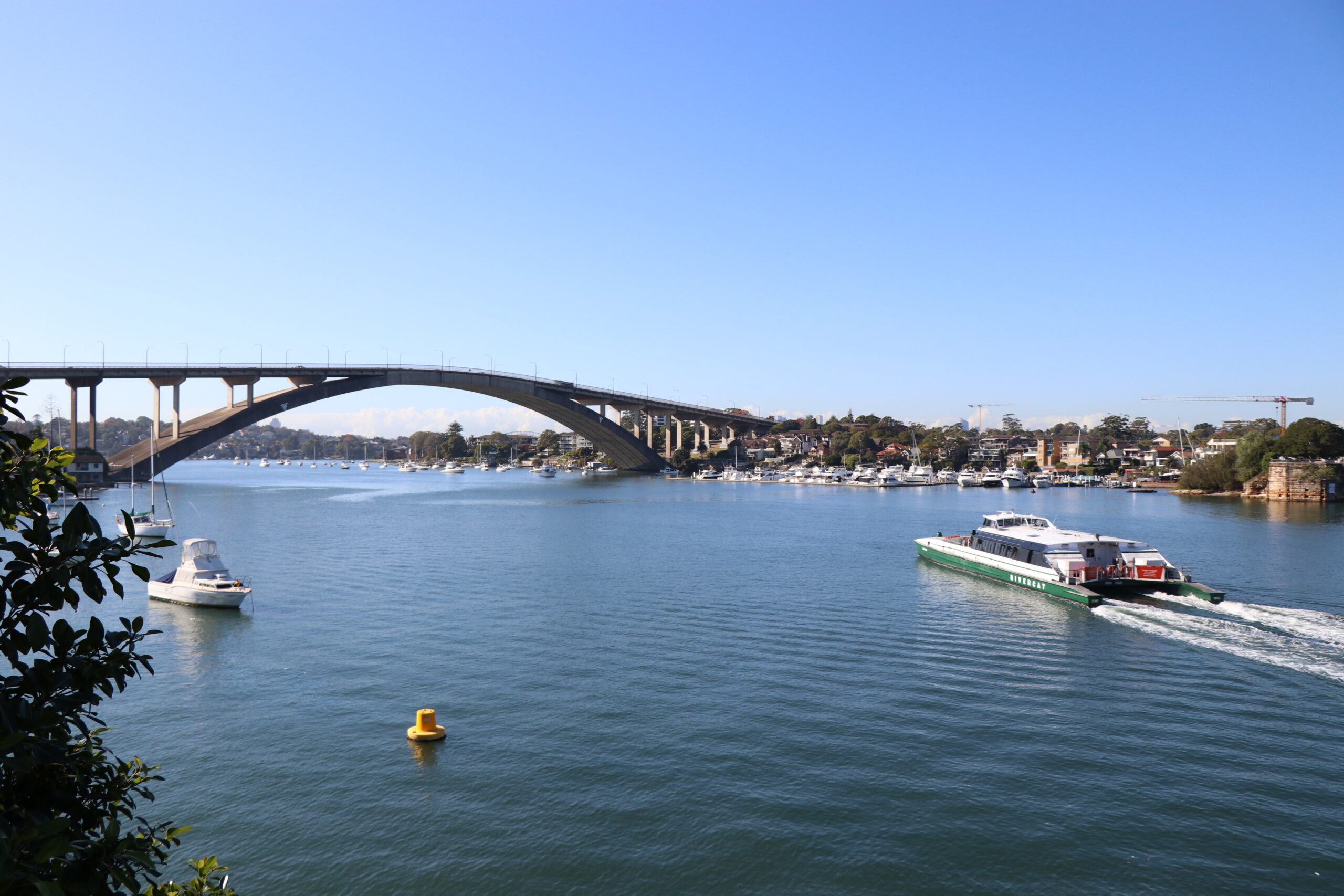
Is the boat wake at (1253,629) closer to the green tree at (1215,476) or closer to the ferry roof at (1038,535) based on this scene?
the ferry roof at (1038,535)

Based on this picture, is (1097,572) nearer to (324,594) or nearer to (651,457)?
(324,594)

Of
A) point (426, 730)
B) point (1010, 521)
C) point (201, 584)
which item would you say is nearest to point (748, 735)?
point (426, 730)

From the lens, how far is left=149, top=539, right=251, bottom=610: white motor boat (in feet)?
86.6

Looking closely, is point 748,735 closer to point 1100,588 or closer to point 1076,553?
point 1100,588

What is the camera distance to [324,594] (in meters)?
29.1

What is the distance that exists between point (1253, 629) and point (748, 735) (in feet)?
55.9

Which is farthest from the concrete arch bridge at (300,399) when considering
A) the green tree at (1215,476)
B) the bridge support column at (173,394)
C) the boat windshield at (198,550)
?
the green tree at (1215,476)

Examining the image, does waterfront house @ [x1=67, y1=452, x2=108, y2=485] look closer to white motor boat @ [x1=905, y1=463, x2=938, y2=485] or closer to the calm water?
the calm water

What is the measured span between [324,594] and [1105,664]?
25.1 meters

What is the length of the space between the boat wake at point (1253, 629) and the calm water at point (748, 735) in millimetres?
168

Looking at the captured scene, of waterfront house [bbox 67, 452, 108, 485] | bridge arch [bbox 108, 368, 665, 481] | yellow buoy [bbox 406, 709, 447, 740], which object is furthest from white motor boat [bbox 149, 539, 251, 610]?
waterfront house [bbox 67, 452, 108, 485]

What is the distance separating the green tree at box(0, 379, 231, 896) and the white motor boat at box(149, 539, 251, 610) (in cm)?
2493

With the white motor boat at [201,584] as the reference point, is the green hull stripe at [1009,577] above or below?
below

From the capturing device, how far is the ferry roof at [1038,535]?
98.8 feet
